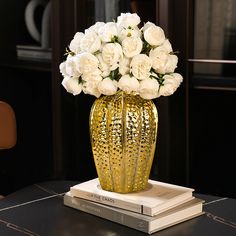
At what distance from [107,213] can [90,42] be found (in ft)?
1.36

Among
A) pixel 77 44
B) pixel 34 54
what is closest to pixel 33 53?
pixel 34 54

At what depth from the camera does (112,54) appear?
56.2 inches

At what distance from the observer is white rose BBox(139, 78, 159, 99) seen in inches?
56.7

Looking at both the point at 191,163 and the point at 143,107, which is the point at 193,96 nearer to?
the point at 191,163

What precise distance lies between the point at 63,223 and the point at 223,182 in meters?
0.91

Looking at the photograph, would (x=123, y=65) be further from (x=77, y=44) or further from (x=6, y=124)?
(x=6, y=124)

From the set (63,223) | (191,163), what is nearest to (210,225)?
Answer: (63,223)

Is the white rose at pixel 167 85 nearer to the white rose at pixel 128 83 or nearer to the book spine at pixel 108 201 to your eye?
the white rose at pixel 128 83

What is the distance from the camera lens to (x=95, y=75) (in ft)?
4.76

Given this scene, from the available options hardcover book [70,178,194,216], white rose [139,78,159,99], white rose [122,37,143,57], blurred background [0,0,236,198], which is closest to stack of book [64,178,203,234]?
hardcover book [70,178,194,216]

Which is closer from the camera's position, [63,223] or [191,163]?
[63,223]

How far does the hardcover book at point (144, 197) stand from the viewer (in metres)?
1.42

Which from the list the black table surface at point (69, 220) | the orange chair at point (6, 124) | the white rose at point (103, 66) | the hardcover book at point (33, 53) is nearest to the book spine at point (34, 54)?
the hardcover book at point (33, 53)

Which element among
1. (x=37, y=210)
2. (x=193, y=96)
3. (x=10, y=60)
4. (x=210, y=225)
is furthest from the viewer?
(x=10, y=60)
